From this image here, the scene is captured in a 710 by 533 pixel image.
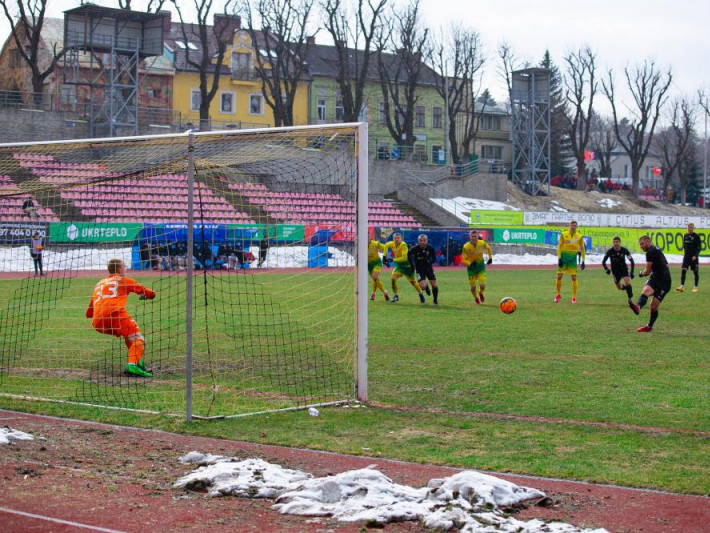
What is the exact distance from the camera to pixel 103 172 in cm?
1270

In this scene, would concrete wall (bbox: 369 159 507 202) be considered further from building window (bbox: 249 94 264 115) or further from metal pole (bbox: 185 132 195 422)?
metal pole (bbox: 185 132 195 422)

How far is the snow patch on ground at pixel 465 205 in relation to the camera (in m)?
50.8

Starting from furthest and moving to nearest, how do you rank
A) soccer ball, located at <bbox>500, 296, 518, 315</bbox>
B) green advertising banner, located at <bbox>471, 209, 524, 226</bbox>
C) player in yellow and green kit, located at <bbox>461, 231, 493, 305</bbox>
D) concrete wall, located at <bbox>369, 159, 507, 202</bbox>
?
concrete wall, located at <bbox>369, 159, 507, 202</bbox> < green advertising banner, located at <bbox>471, 209, 524, 226</bbox> < player in yellow and green kit, located at <bbox>461, 231, 493, 305</bbox> < soccer ball, located at <bbox>500, 296, 518, 315</bbox>

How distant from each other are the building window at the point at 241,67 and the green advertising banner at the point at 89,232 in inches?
1738

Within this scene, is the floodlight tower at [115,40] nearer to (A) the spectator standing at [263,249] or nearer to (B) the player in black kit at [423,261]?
A: (A) the spectator standing at [263,249]

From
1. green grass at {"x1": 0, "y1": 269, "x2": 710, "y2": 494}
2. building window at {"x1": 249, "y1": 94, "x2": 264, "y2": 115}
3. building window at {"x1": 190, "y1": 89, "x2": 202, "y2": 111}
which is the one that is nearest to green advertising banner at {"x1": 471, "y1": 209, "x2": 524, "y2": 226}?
building window at {"x1": 249, "y1": 94, "x2": 264, "y2": 115}

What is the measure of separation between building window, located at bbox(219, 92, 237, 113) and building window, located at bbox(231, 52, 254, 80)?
54.5 inches

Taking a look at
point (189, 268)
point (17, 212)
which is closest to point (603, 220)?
point (17, 212)

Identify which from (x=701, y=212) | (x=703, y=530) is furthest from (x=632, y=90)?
(x=703, y=530)

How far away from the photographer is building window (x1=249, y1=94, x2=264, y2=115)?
230 ft

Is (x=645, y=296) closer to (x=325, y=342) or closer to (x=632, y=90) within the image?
(x=325, y=342)

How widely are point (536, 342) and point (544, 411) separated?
564 cm

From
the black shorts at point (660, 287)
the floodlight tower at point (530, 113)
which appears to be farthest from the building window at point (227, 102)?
the black shorts at point (660, 287)

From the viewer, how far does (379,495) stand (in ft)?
20.8
